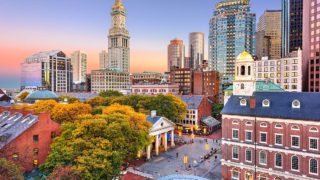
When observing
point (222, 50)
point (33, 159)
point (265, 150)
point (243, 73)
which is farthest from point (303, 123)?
point (222, 50)

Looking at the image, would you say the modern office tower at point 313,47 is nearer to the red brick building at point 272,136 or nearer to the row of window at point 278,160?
the red brick building at point 272,136

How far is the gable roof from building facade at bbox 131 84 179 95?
303 ft

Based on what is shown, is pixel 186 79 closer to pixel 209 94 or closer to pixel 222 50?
pixel 209 94

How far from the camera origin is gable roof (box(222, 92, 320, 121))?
39.3m

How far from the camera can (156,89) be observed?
14500 cm

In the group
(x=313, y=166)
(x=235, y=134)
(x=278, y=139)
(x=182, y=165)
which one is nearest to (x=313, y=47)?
(x=235, y=134)

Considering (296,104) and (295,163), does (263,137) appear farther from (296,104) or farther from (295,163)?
(296,104)

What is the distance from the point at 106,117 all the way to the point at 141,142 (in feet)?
25.6

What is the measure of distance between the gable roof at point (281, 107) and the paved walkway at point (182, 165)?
12812mm

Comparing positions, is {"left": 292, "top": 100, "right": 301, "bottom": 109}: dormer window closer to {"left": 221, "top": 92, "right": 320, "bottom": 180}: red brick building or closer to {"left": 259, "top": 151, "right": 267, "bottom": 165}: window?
{"left": 221, "top": 92, "right": 320, "bottom": 180}: red brick building

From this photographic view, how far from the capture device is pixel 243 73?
5200cm

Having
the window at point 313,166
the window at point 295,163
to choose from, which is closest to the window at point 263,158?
the window at point 295,163

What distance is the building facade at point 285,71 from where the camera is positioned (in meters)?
107

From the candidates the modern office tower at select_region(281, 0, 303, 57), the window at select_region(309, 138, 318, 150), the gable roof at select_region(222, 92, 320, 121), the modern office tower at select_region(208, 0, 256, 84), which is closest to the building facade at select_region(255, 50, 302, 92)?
the gable roof at select_region(222, 92, 320, 121)
